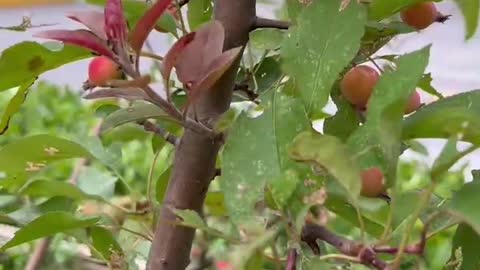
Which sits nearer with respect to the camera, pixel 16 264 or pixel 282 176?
pixel 282 176

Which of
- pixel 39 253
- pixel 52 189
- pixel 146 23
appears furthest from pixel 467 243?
pixel 39 253

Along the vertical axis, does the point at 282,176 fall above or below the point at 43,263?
above

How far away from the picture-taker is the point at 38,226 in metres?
0.58

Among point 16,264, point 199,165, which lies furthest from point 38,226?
point 16,264

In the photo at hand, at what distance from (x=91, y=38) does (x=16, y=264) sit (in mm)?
947

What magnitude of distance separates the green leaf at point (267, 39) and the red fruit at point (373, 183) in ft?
0.68

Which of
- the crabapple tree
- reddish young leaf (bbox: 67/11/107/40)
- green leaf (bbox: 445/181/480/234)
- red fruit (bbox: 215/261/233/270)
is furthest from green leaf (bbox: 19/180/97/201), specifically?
green leaf (bbox: 445/181/480/234)

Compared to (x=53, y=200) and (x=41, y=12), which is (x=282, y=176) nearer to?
(x=53, y=200)

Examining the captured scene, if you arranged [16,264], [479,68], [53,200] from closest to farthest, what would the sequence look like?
1. [53,200]
2. [16,264]
3. [479,68]

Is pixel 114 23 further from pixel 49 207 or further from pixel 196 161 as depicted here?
pixel 49 207

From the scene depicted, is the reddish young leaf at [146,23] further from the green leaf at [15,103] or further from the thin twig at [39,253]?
the thin twig at [39,253]

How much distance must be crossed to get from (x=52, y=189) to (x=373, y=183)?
33 cm

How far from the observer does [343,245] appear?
0.43 meters

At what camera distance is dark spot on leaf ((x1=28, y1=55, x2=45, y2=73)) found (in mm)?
548
